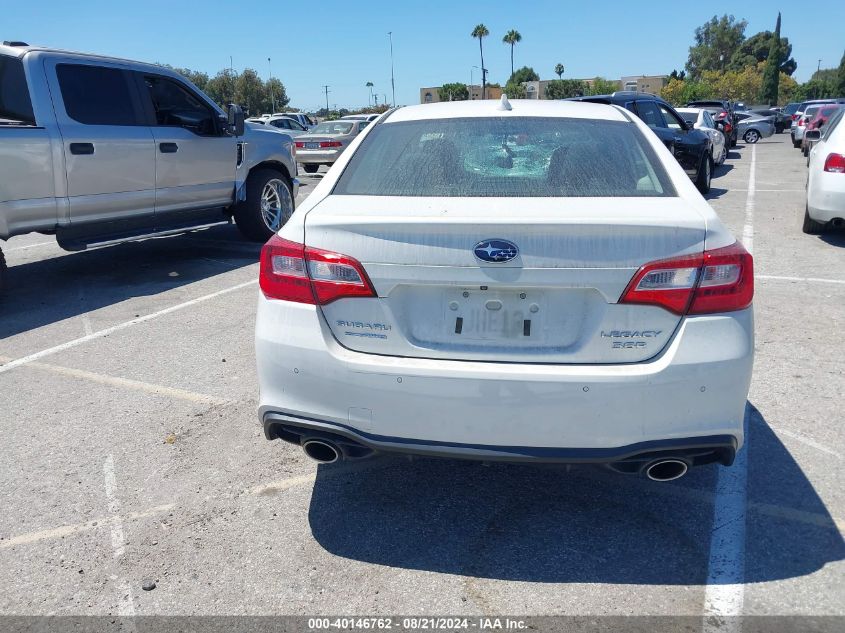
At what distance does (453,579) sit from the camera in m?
2.69

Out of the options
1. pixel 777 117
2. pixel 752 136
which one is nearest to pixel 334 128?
pixel 752 136

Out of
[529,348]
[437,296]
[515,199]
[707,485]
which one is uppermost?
[515,199]

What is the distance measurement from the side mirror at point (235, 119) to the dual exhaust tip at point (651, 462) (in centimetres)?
631

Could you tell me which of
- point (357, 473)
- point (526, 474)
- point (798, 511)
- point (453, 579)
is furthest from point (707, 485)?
point (357, 473)

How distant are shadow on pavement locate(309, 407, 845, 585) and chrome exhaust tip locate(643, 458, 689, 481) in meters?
0.20

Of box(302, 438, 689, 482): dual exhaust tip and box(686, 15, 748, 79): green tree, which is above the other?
box(686, 15, 748, 79): green tree

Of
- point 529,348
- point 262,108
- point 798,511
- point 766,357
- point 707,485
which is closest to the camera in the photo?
point 529,348

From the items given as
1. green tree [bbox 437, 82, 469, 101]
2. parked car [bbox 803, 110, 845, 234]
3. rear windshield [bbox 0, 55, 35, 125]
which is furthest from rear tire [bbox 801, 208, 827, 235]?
green tree [bbox 437, 82, 469, 101]

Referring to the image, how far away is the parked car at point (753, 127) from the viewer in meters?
32.2

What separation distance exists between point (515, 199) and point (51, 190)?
539 cm

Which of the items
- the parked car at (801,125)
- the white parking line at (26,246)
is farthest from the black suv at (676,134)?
the parked car at (801,125)

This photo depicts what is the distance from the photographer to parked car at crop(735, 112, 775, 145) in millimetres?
32250

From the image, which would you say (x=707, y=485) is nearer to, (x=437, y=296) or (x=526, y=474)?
(x=526, y=474)

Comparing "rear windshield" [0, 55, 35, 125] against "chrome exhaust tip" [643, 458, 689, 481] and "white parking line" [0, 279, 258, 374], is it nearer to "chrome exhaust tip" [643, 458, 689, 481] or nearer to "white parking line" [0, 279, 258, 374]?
"white parking line" [0, 279, 258, 374]
